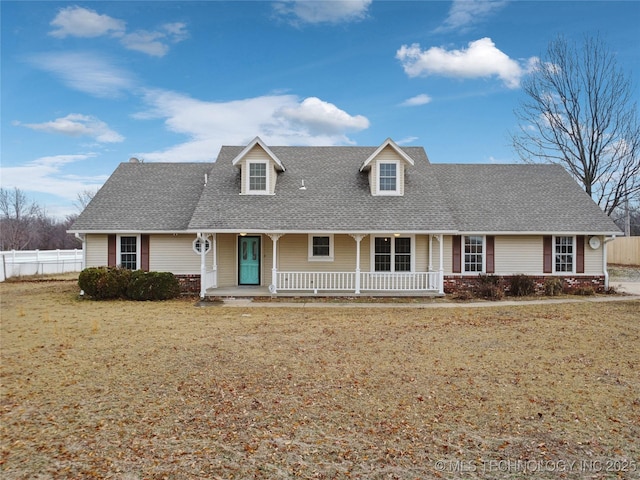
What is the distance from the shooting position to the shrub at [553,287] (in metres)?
17.2

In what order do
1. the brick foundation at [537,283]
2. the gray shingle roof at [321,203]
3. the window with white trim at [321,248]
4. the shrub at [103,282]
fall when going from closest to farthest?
the shrub at [103,282], the gray shingle roof at [321,203], the brick foundation at [537,283], the window with white trim at [321,248]

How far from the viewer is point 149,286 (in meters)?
15.9

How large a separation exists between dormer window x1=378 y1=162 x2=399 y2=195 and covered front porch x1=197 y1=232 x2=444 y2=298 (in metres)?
2.04

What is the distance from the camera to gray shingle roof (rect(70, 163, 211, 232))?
57.6 feet

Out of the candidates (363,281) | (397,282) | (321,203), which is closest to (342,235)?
(321,203)

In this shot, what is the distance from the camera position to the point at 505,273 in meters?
17.8

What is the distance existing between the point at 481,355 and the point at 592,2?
19.2 metres

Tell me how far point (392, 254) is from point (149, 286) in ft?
31.7

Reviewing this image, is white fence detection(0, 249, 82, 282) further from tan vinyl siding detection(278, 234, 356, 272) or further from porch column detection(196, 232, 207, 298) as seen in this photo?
tan vinyl siding detection(278, 234, 356, 272)

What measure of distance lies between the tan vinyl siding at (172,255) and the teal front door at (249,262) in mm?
1326

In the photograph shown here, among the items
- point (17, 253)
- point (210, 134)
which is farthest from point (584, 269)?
point (17, 253)

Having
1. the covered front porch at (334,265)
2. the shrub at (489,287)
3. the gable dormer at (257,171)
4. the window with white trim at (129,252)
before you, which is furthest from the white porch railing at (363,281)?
the window with white trim at (129,252)

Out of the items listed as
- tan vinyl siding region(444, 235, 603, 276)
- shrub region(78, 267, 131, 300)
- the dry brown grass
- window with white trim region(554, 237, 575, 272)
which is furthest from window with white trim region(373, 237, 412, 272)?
shrub region(78, 267, 131, 300)

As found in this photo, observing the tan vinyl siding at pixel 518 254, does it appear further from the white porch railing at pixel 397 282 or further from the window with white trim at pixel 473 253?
the white porch railing at pixel 397 282
